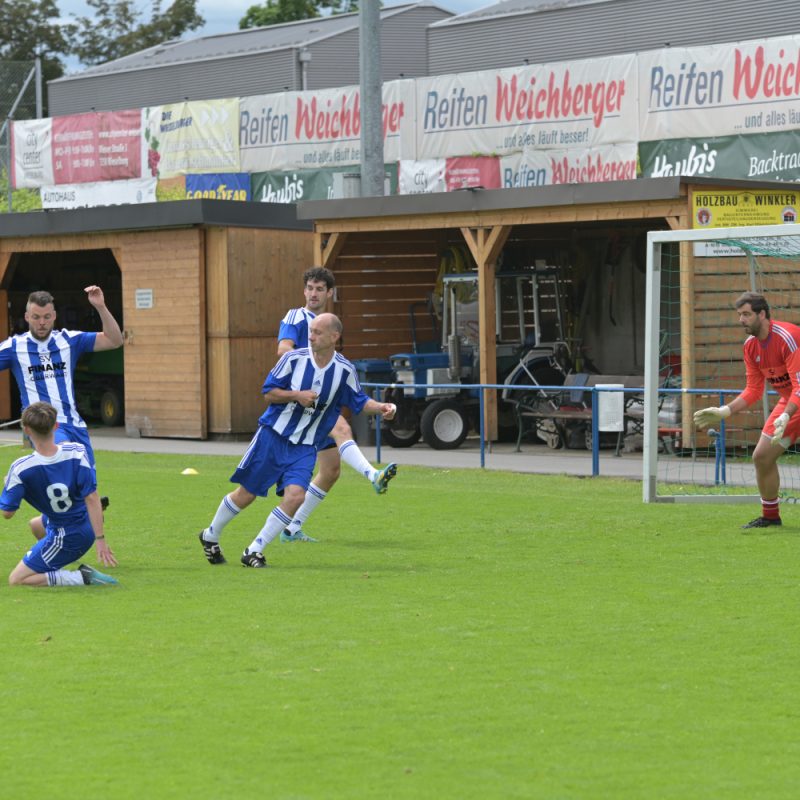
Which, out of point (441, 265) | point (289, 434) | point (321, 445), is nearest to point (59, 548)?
point (289, 434)

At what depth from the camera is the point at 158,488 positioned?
16.2 metres

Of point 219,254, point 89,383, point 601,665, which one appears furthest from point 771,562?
point 89,383

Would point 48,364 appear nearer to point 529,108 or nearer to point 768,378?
point 768,378

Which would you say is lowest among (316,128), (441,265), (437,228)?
(441,265)

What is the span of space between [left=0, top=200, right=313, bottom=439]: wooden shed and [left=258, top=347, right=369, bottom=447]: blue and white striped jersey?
12294mm

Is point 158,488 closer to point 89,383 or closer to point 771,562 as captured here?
point 771,562

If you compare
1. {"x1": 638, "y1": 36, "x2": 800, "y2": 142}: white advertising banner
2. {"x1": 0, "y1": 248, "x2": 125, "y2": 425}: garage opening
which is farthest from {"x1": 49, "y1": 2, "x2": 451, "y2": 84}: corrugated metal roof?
Result: {"x1": 638, "y1": 36, "x2": 800, "y2": 142}: white advertising banner

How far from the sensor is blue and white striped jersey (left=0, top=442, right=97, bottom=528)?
9.32 m

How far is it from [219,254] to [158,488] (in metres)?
7.38

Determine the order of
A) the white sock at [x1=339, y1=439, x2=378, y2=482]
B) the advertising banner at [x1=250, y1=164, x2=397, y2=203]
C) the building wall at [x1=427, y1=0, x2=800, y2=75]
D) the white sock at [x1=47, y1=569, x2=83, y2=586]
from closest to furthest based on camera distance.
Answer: the white sock at [x1=47, y1=569, x2=83, y2=586] → the white sock at [x1=339, y1=439, x2=378, y2=482] → the advertising banner at [x1=250, y1=164, x2=397, y2=203] → the building wall at [x1=427, y1=0, x2=800, y2=75]

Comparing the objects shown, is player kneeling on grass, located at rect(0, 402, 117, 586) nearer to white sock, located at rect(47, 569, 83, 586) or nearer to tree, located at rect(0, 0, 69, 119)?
white sock, located at rect(47, 569, 83, 586)

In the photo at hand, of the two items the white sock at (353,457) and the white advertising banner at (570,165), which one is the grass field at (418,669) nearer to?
the white sock at (353,457)

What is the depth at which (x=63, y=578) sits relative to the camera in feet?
32.1

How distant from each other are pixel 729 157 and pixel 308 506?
14.3 m
